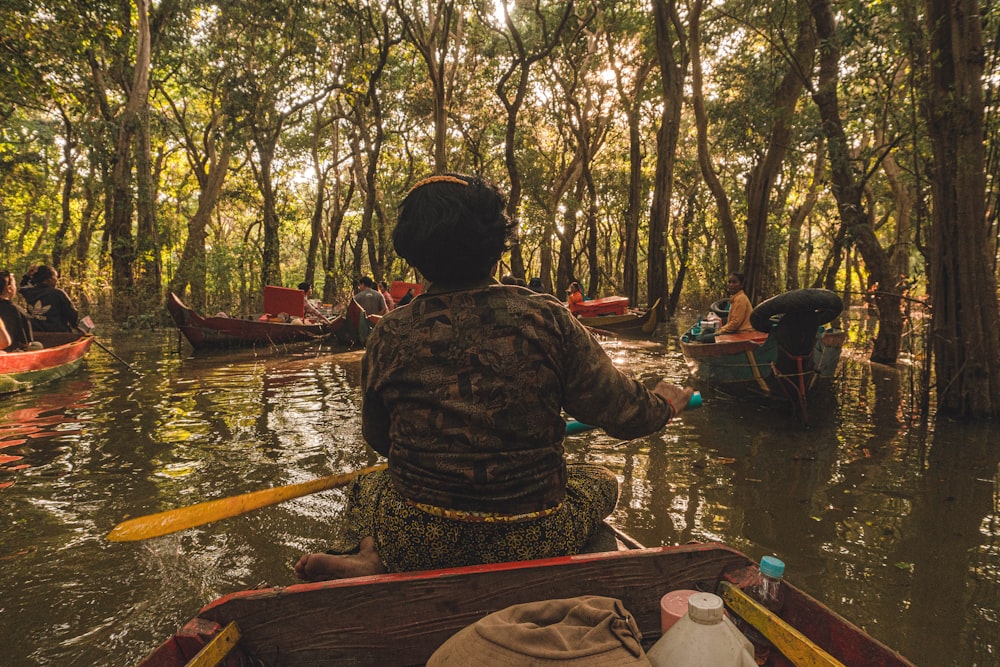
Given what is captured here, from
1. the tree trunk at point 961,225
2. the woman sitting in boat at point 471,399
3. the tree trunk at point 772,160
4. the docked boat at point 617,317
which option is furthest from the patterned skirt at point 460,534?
the docked boat at point 617,317

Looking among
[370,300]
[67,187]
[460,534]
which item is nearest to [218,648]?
[460,534]

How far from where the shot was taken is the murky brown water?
10.0ft

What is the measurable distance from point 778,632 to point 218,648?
1416 millimetres

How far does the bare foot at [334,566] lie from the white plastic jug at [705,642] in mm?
989

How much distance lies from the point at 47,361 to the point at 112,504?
18.6ft

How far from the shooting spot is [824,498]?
15.1ft

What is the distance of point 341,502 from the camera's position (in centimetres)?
466

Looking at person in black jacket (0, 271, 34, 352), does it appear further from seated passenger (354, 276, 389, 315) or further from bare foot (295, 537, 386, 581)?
bare foot (295, 537, 386, 581)

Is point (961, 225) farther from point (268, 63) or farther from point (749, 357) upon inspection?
point (268, 63)

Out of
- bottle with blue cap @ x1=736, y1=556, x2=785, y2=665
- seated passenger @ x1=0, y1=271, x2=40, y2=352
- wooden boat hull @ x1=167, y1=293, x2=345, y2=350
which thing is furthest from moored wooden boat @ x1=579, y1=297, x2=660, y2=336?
bottle with blue cap @ x1=736, y1=556, x2=785, y2=665

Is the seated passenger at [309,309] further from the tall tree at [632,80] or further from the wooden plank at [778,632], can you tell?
the wooden plank at [778,632]

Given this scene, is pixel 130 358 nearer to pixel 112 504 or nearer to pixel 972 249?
pixel 112 504

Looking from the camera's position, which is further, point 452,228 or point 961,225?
point 961,225

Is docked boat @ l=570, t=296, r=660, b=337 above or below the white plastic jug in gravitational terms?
above
